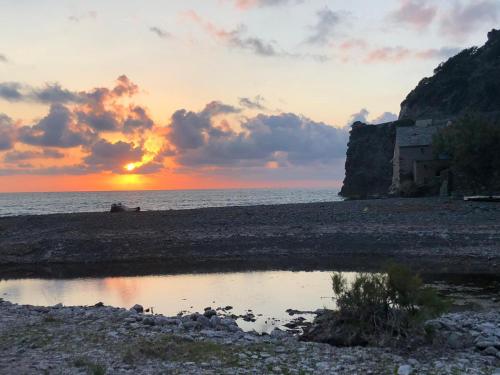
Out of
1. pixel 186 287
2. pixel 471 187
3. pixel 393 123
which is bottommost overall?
pixel 186 287

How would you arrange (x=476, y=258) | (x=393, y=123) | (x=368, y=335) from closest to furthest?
(x=368, y=335) < (x=476, y=258) < (x=393, y=123)

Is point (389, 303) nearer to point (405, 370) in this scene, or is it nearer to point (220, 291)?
point (405, 370)

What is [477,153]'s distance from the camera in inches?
2094

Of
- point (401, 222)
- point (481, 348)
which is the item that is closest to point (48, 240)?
point (401, 222)

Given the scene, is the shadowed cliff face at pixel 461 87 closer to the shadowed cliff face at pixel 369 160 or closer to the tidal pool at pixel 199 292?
the shadowed cliff face at pixel 369 160

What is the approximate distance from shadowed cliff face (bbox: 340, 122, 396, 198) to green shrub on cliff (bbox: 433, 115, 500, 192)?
51496 millimetres

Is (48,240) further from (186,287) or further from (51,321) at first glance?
(51,321)

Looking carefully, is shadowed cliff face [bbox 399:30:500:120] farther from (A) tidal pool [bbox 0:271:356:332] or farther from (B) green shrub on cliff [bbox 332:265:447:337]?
(B) green shrub on cliff [bbox 332:265:447:337]

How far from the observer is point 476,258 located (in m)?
23.1

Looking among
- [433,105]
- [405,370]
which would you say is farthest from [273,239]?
[433,105]

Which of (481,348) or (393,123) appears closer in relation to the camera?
(481,348)

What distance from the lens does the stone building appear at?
7138cm

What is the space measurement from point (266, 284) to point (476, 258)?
1033 cm

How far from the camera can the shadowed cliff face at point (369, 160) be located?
111625mm
